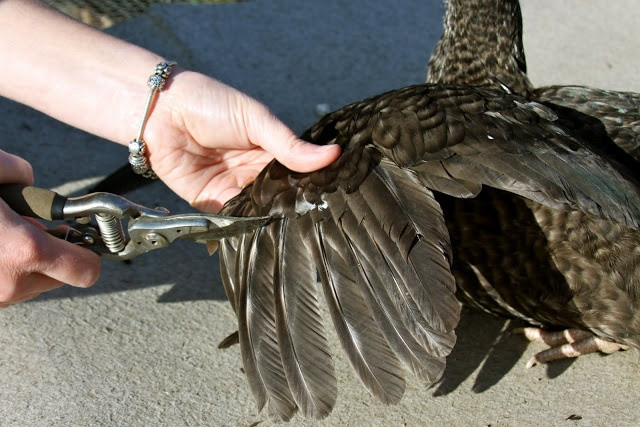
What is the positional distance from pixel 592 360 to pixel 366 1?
11.3 feet

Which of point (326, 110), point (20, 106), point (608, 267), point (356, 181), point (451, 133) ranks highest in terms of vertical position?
point (451, 133)

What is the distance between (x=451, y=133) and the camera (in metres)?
2.47

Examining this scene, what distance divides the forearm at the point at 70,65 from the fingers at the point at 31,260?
748mm

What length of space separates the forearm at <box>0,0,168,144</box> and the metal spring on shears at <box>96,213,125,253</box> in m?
0.67

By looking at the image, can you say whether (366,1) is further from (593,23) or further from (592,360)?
(592,360)

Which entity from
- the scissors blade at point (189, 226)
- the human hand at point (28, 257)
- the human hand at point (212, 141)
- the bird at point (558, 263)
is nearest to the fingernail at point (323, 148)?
the human hand at point (212, 141)

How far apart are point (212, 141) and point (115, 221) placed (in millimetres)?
665

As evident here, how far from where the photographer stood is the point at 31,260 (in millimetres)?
2322

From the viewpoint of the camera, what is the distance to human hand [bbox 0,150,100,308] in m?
2.30

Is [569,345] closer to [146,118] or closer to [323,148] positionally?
[323,148]

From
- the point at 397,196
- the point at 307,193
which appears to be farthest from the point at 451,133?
the point at 307,193

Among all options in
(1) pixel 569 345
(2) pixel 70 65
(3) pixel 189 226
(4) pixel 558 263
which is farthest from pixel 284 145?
(1) pixel 569 345

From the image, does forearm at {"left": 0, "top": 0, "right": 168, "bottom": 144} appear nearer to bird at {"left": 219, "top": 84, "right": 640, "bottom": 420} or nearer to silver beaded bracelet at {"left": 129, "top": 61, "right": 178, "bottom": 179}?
silver beaded bracelet at {"left": 129, "top": 61, "right": 178, "bottom": 179}

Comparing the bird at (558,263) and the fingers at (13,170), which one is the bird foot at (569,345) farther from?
the fingers at (13,170)
